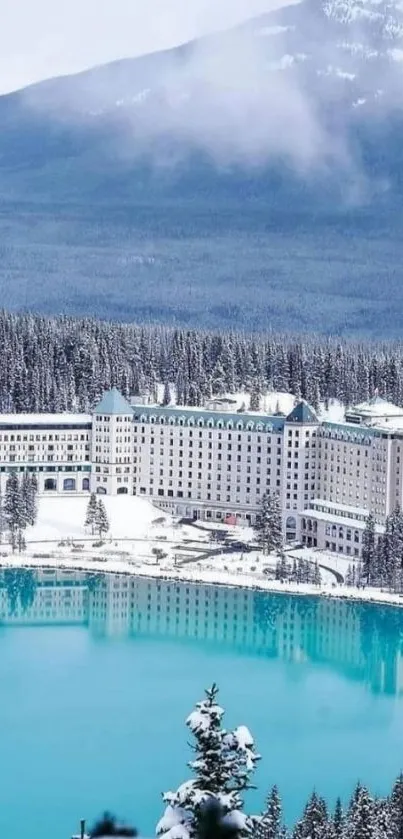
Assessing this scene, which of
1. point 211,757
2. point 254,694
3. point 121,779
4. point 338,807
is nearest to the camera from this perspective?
point 211,757

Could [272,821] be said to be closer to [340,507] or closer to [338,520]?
[338,520]

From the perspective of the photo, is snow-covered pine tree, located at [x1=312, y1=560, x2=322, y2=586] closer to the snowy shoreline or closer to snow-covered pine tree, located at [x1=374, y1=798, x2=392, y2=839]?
the snowy shoreline

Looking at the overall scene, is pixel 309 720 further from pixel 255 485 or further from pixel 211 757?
pixel 211 757

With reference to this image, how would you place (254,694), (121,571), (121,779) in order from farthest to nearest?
(121,571) < (254,694) < (121,779)

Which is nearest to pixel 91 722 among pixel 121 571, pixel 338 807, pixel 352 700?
pixel 352 700

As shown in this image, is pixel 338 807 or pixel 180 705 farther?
pixel 180 705

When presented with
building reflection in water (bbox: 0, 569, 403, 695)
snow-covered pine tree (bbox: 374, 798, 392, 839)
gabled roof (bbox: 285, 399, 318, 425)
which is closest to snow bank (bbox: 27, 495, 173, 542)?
building reflection in water (bbox: 0, 569, 403, 695)

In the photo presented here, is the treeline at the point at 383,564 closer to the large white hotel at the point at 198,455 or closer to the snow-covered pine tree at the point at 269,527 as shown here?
the snow-covered pine tree at the point at 269,527
